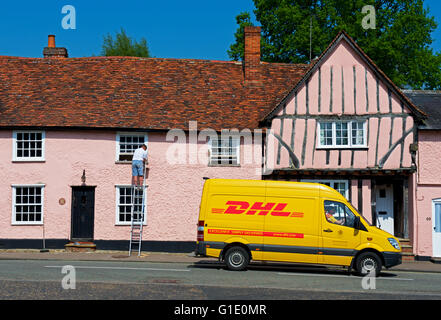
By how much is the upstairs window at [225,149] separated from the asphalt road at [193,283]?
6.18 meters

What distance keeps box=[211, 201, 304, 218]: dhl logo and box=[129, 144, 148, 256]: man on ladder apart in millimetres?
5890

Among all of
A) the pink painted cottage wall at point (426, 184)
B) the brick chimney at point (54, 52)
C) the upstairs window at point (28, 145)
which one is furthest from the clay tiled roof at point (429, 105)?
the brick chimney at point (54, 52)

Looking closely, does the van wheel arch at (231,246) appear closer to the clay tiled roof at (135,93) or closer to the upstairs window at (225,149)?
the upstairs window at (225,149)

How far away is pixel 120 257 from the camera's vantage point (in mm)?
19375

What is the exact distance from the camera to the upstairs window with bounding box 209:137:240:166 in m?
22.5

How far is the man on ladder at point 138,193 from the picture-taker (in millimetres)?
21094

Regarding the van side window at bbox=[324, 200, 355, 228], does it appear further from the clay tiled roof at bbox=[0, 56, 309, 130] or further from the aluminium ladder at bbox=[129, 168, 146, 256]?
the aluminium ladder at bbox=[129, 168, 146, 256]

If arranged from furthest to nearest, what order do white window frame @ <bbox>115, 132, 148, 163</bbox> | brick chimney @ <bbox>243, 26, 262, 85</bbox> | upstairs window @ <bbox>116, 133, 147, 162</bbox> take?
brick chimney @ <bbox>243, 26, 262, 85</bbox> < upstairs window @ <bbox>116, 133, 147, 162</bbox> < white window frame @ <bbox>115, 132, 148, 163</bbox>

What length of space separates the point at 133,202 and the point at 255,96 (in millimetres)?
7291

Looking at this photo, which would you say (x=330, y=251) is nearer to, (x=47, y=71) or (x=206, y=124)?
(x=206, y=124)

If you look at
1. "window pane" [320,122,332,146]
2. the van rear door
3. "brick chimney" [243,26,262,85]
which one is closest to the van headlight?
the van rear door

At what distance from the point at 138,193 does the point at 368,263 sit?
948 centimetres

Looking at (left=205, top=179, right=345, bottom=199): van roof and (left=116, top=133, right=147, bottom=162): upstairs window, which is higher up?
(left=116, top=133, right=147, bottom=162): upstairs window

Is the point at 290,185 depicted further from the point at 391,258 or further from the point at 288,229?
the point at 391,258
